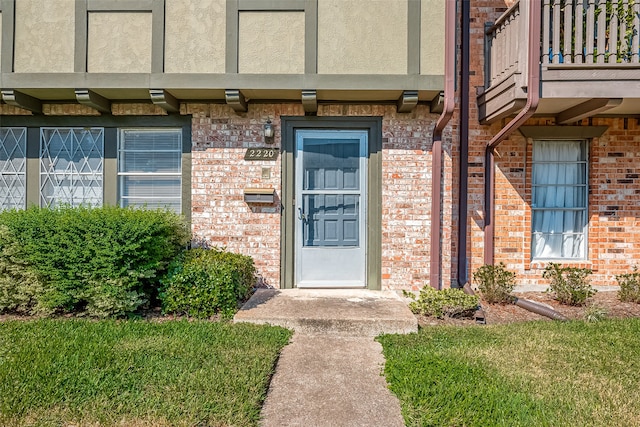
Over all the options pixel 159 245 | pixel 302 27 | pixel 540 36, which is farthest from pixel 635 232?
pixel 159 245

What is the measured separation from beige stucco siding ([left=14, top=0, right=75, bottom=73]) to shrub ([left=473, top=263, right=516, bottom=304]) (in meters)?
6.17

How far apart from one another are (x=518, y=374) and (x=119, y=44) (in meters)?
5.80

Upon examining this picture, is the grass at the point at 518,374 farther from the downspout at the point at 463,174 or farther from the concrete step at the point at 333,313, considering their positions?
the downspout at the point at 463,174

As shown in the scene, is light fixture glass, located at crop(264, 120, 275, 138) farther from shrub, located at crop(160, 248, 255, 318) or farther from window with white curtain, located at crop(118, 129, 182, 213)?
shrub, located at crop(160, 248, 255, 318)

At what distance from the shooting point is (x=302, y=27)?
5.10 metres

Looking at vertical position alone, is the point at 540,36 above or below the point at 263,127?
above

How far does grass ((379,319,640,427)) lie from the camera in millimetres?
2549

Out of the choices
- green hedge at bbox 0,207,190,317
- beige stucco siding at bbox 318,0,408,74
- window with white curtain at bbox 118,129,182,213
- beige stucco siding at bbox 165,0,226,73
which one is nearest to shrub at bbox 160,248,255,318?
green hedge at bbox 0,207,190,317

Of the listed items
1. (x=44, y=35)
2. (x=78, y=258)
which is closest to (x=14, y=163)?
(x=44, y=35)

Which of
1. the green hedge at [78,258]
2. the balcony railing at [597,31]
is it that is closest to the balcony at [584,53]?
the balcony railing at [597,31]

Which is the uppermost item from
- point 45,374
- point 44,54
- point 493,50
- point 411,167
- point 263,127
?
point 493,50

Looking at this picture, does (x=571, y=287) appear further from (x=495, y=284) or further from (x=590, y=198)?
(x=590, y=198)

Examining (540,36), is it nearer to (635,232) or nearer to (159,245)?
(635,232)

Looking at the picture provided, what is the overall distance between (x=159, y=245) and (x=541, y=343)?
421 centimetres
